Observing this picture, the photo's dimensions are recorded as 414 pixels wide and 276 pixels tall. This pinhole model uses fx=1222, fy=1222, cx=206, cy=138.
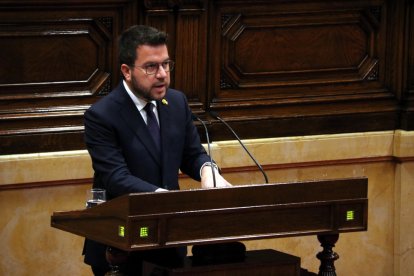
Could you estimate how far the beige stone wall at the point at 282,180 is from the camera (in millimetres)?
6582

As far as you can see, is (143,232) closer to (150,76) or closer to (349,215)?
(150,76)

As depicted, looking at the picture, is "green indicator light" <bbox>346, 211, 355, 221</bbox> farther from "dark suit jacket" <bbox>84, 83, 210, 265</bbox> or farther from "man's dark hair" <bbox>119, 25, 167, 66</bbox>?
"man's dark hair" <bbox>119, 25, 167, 66</bbox>

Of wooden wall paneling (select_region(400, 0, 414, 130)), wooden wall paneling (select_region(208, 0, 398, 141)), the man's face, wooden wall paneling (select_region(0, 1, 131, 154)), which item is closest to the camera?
the man's face

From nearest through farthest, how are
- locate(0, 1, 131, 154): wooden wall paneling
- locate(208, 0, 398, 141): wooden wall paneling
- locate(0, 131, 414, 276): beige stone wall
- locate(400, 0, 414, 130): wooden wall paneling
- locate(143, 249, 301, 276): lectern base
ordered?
locate(143, 249, 301, 276): lectern base → locate(0, 1, 131, 154): wooden wall paneling → locate(0, 131, 414, 276): beige stone wall → locate(208, 0, 398, 141): wooden wall paneling → locate(400, 0, 414, 130): wooden wall paneling

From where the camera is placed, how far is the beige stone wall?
6582 millimetres

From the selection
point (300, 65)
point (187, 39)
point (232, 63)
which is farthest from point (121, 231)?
point (300, 65)

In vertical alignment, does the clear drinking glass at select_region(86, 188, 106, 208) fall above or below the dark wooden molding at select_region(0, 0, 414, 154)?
below

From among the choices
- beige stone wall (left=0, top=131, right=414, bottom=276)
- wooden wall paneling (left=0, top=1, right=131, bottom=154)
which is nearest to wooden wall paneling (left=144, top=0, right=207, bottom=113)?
wooden wall paneling (left=0, top=1, right=131, bottom=154)

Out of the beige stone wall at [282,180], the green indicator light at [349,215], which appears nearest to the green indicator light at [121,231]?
the green indicator light at [349,215]

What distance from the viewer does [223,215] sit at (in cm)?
486

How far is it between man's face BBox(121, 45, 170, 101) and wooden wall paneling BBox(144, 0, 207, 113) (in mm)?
1490

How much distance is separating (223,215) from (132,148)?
2.15ft

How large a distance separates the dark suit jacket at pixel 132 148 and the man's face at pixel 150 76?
0.12 m

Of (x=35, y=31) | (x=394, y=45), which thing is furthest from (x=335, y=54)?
(x=35, y=31)
